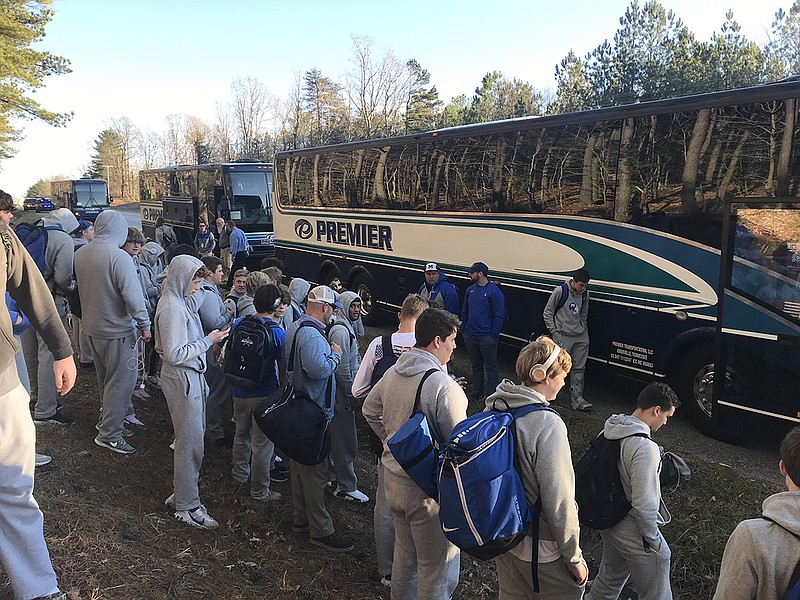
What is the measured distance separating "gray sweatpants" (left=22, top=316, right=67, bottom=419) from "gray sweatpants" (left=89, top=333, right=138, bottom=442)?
0.67 m

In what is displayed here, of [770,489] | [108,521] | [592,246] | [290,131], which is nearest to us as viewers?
[108,521]

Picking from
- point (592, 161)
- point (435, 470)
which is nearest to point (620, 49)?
point (592, 161)

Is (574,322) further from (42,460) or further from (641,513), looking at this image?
(42,460)

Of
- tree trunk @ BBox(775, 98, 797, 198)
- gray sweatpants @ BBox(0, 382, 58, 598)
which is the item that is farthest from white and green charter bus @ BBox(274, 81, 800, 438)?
gray sweatpants @ BBox(0, 382, 58, 598)

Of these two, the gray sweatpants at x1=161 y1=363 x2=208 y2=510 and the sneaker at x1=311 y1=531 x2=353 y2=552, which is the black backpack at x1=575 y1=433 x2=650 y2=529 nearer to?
the sneaker at x1=311 y1=531 x2=353 y2=552

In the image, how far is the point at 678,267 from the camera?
6.54 m

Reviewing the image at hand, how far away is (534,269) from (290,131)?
5481 centimetres

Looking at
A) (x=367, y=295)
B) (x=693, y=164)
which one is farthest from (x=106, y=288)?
(x=367, y=295)

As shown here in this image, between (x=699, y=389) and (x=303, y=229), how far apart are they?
933 cm

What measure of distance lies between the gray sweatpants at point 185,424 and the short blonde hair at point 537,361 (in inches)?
106

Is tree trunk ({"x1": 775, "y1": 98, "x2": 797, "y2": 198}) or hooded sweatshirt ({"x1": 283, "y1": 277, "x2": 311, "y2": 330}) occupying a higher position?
tree trunk ({"x1": 775, "y1": 98, "x2": 797, "y2": 198})

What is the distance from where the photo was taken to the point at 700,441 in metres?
6.48

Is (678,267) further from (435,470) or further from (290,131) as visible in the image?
(290,131)

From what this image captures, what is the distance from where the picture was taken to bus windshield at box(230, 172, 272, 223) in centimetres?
1944
